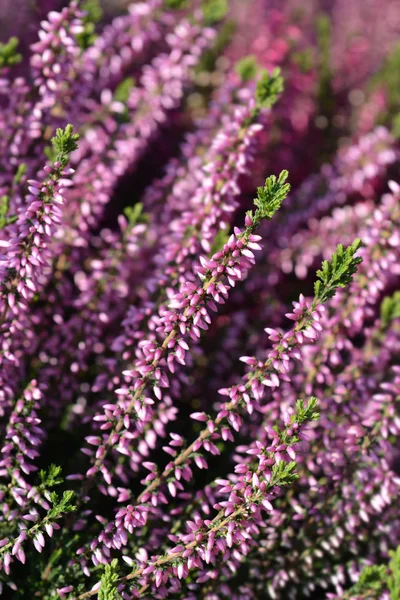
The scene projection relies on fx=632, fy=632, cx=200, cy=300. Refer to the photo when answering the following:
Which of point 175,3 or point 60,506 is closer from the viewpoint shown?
point 60,506

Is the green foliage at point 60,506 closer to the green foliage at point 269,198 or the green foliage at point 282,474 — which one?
the green foliage at point 282,474

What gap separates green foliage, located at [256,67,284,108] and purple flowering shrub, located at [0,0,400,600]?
0.02m

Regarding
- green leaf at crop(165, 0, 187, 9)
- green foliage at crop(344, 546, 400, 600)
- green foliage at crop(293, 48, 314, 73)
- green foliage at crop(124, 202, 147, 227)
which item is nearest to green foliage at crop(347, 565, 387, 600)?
green foliage at crop(344, 546, 400, 600)

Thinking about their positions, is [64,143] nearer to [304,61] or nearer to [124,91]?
[124,91]

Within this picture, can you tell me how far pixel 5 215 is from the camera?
8.33ft

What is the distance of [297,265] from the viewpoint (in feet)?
12.2

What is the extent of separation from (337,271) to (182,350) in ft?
1.86

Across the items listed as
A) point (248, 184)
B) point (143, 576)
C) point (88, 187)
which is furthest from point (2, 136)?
point (143, 576)

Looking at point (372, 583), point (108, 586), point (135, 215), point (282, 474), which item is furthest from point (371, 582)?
point (135, 215)

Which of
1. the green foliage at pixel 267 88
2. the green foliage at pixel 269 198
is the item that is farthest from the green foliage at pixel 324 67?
the green foliage at pixel 269 198

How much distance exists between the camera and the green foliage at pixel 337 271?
1965 millimetres

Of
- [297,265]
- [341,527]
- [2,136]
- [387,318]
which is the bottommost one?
[341,527]

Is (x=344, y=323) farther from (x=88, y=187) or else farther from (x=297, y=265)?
(x=88, y=187)

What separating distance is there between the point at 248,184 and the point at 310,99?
3.74 ft
